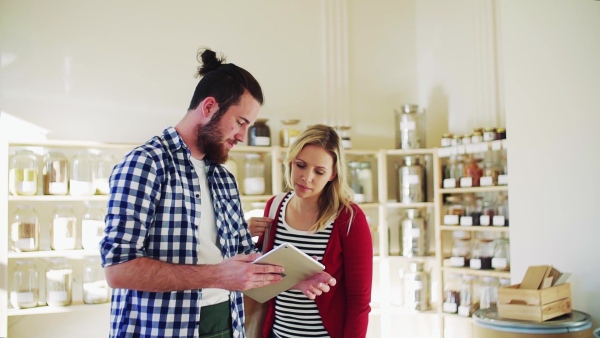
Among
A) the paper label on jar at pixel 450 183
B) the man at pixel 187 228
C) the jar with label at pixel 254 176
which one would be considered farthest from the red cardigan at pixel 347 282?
the paper label on jar at pixel 450 183

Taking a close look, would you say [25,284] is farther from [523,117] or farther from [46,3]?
Result: [523,117]

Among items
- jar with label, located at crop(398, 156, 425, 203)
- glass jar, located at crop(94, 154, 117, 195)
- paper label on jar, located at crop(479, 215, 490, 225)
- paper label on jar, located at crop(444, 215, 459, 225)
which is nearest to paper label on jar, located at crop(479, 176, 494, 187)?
paper label on jar, located at crop(479, 215, 490, 225)

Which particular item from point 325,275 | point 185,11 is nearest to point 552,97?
point 325,275

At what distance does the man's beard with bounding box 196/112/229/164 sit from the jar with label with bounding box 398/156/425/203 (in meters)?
2.62

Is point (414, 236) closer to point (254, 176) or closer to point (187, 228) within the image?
point (254, 176)

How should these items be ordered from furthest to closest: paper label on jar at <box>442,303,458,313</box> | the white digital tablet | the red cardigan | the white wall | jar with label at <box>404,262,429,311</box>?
jar with label at <box>404,262,429,311</box>
paper label on jar at <box>442,303,458,313</box>
the white wall
the red cardigan
the white digital tablet

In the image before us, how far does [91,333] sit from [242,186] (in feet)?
4.42

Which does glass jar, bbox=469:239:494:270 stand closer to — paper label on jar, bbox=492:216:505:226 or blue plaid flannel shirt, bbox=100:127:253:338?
paper label on jar, bbox=492:216:505:226

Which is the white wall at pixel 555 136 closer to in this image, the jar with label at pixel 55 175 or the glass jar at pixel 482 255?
the glass jar at pixel 482 255

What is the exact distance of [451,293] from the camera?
12.8 feet

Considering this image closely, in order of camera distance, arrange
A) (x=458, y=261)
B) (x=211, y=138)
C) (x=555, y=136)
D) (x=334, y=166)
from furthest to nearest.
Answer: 1. (x=458, y=261)
2. (x=555, y=136)
3. (x=334, y=166)
4. (x=211, y=138)

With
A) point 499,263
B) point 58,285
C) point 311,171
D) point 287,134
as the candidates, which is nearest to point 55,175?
point 58,285

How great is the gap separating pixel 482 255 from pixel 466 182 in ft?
1.55

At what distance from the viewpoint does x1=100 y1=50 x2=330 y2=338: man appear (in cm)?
150
